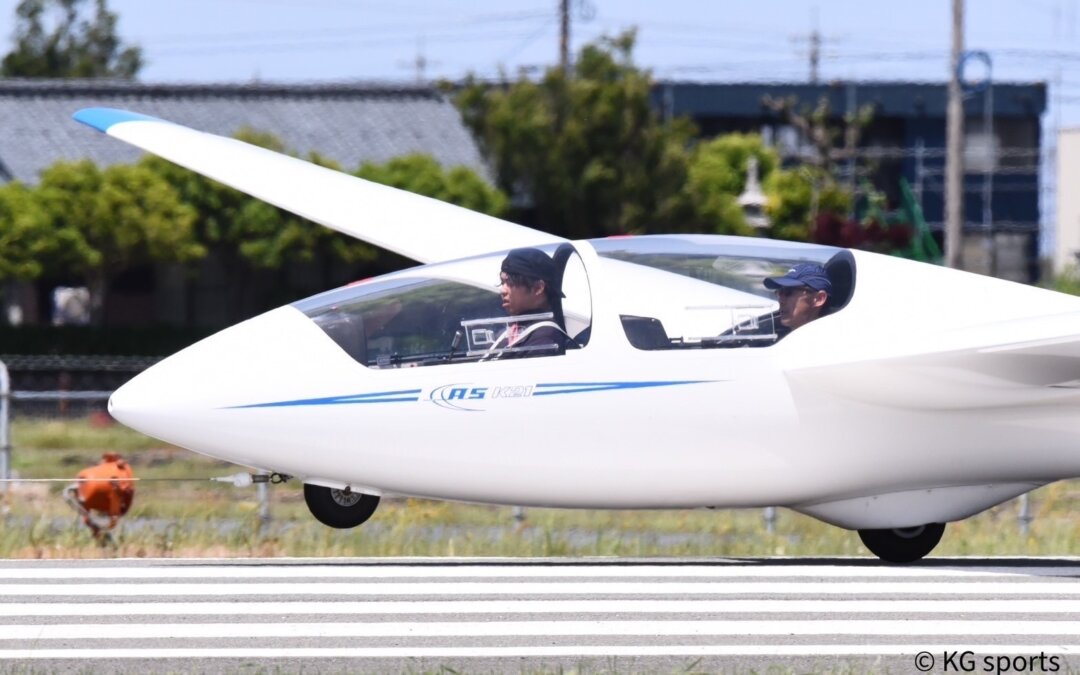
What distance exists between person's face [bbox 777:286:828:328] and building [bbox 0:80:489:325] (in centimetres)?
3204

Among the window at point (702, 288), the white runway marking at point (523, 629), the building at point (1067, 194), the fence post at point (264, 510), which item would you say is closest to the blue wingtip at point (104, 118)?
the fence post at point (264, 510)

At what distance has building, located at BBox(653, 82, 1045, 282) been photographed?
64.9m

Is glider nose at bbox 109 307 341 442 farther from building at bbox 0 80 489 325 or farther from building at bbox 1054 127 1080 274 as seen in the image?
building at bbox 1054 127 1080 274

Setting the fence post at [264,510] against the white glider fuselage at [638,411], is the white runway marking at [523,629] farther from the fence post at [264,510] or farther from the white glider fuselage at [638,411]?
the fence post at [264,510]

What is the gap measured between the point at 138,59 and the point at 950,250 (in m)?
68.7

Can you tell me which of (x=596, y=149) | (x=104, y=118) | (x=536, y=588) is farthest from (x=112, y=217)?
(x=536, y=588)

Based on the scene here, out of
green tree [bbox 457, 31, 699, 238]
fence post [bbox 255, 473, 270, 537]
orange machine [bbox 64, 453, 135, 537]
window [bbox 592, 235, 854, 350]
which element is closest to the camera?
window [bbox 592, 235, 854, 350]

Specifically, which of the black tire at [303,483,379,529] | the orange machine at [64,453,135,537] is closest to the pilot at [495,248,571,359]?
the black tire at [303,483,379,529]

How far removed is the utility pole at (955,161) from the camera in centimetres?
3425

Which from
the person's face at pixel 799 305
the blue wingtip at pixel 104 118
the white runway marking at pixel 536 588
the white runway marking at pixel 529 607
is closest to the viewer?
the white runway marking at pixel 529 607

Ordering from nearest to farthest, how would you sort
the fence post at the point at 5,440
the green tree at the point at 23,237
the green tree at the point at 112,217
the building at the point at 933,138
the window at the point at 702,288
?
the window at the point at 702,288 → the fence post at the point at 5,440 → the green tree at the point at 23,237 → the green tree at the point at 112,217 → the building at the point at 933,138

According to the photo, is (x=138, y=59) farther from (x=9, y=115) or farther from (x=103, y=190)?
(x=103, y=190)

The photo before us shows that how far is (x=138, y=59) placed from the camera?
3733 inches

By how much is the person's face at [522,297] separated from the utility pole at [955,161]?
996 inches
